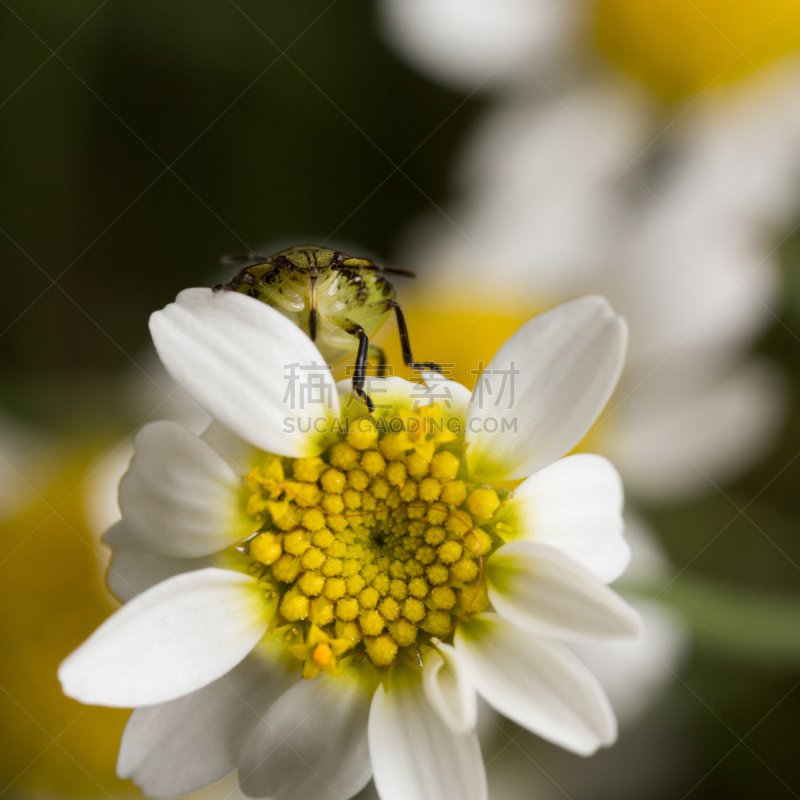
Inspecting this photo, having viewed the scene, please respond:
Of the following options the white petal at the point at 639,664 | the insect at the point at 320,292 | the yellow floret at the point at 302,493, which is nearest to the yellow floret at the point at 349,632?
the yellow floret at the point at 302,493

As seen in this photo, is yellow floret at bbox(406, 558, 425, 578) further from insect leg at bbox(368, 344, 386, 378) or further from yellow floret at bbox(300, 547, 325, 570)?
insect leg at bbox(368, 344, 386, 378)

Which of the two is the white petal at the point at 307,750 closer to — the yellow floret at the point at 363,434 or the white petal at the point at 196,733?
the white petal at the point at 196,733

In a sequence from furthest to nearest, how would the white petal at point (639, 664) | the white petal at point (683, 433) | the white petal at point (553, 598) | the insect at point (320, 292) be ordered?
the white petal at point (683, 433) → the white petal at point (639, 664) → the insect at point (320, 292) → the white petal at point (553, 598)

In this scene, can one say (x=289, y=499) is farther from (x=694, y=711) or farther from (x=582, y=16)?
(x=582, y=16)

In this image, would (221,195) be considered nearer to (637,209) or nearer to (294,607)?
(637,209)

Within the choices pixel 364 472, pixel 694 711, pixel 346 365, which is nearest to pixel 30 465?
pixel 346 365

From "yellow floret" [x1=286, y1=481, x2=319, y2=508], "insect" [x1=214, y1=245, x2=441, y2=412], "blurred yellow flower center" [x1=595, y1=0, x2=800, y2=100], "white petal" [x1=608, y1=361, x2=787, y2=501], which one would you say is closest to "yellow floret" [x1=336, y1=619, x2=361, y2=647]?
"yellow floret" [x1=286, y1=481, x2=319, y2=508]
